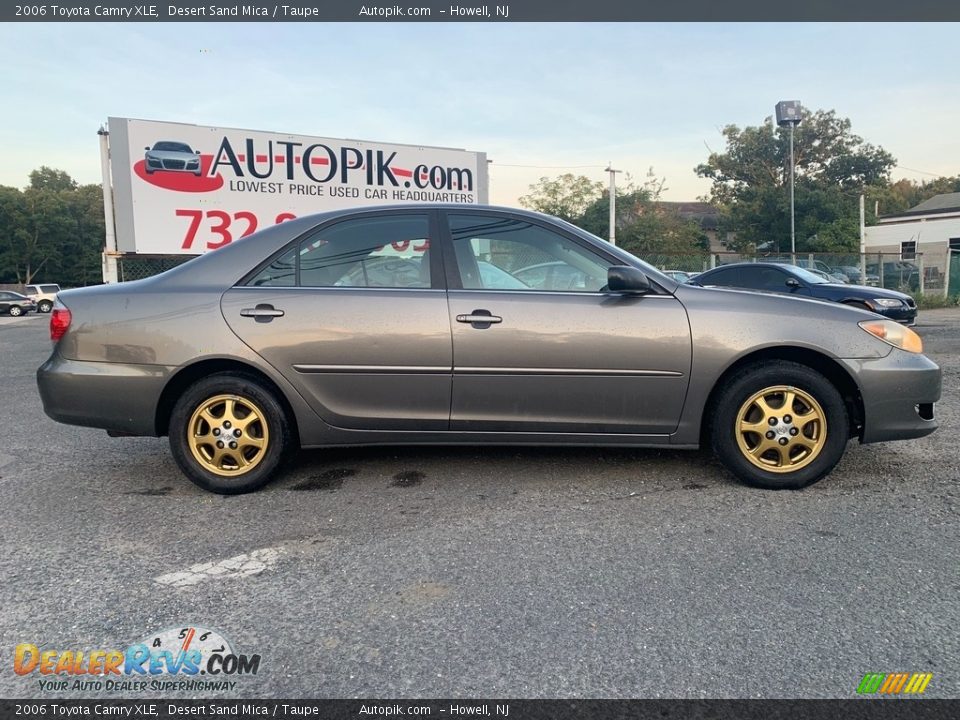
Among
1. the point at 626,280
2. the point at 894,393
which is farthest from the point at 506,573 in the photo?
the point at 894,393

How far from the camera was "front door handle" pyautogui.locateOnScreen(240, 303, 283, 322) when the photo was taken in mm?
3555

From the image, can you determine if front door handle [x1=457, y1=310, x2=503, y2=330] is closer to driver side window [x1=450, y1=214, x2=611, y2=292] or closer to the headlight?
driver side window [x1=450, y1=214, x2=611, y2=292]

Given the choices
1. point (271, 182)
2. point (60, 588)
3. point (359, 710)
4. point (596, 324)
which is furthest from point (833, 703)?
point (271, 182)

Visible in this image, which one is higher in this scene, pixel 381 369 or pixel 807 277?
pixel 807 277

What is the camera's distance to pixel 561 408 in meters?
3.56

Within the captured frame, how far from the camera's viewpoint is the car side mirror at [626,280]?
3.46 m

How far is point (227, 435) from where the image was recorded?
3.60m

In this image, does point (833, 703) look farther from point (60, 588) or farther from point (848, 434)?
point (60, 588)

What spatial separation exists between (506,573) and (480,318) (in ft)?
4.60

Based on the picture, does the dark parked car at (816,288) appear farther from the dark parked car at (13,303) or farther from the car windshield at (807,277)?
the dark parked car at (13,303)

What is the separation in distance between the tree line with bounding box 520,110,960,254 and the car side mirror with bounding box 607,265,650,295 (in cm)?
3396

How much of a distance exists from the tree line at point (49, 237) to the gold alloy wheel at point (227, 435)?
6088 centimetres

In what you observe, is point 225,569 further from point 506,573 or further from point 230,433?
point 506,573

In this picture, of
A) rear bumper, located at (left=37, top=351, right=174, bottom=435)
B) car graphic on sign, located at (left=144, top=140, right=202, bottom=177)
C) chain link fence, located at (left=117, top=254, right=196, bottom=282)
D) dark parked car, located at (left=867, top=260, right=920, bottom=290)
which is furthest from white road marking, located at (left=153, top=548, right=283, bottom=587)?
dark parked car, located at (left=867, top=260, right=920, bottom=290)
